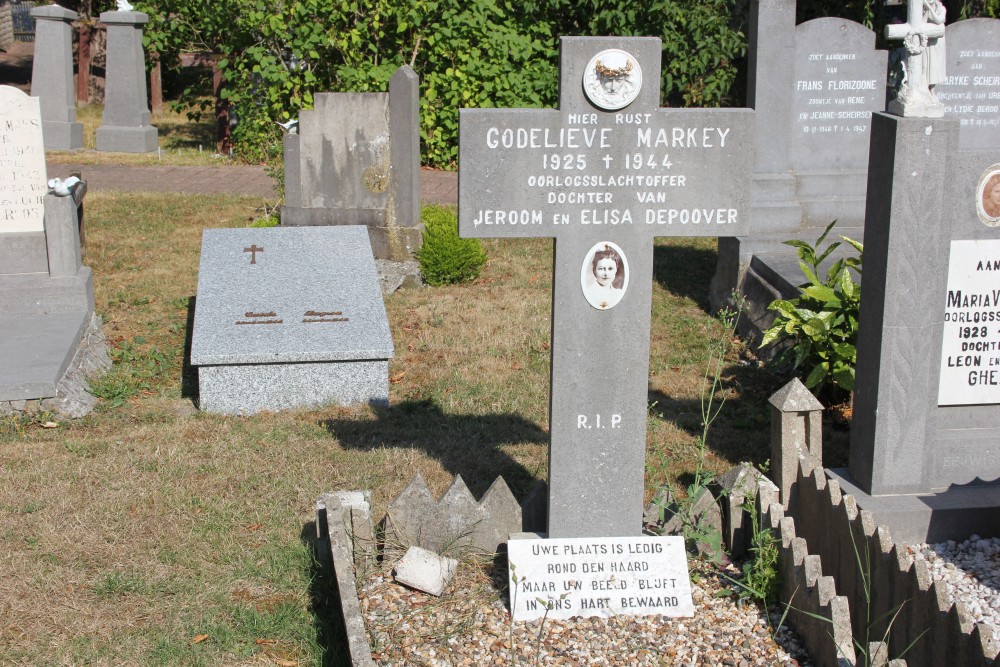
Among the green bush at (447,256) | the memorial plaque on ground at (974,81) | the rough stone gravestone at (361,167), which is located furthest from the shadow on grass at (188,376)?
the memorial plaque on ground at (974,81)

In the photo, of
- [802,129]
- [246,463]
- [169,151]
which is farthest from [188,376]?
[169,151]

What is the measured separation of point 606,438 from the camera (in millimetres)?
4453

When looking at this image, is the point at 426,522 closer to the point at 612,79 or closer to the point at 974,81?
the point at 612,79

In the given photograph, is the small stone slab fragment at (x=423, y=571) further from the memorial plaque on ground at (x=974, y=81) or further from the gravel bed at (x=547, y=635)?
the memorial plaque on ground at (x=974, y=81)

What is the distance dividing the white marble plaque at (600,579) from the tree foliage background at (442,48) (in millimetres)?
9969

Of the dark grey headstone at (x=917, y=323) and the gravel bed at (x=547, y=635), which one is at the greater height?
the dark grey headstone at (x=917, y=323)

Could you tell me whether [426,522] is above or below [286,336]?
below

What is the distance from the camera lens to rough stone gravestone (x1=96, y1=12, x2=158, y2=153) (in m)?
16.5

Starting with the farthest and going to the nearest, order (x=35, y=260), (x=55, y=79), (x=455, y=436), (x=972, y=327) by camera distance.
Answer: (x=55, y=79) → (x=35, y=260) → (x=455, y=436) → (x=972, y=327)

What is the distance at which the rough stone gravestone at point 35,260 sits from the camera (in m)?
7.59

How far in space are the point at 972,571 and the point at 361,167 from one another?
6767 millimetres

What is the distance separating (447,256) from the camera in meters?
9.96

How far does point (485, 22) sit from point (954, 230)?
1031cm

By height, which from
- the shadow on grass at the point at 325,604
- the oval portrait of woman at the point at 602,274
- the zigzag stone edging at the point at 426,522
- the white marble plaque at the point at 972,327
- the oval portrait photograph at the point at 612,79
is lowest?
the shadow on grass at the point at 325,604
